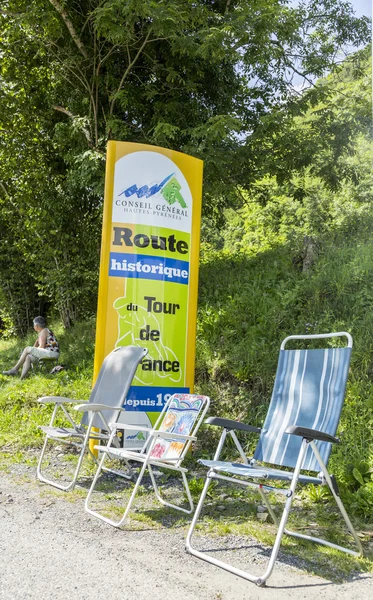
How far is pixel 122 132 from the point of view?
9523 mm

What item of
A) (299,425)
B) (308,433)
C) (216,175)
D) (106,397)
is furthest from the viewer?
(216,175)

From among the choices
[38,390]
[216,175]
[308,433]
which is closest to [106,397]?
[308,433]

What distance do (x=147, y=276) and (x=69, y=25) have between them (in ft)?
18.6

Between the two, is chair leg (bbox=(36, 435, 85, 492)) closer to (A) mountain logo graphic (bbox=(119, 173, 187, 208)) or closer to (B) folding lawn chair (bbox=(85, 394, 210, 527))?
(B) folding lawn chair (bbox=(85, 394, 210, 527))

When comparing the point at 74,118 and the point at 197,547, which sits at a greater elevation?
the point at 74,118

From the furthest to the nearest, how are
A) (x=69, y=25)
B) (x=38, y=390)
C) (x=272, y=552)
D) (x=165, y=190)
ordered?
(x=69, y=25)
(x=38, y=390)
(x=165, y=190)
(x=272, y=552)

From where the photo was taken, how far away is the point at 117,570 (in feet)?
10.2

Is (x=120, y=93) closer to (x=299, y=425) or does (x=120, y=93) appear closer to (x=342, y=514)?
(x=299, y=425)

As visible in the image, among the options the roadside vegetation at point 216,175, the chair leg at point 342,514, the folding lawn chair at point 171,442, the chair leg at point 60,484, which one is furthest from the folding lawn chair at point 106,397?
the chair leg at point 342,514

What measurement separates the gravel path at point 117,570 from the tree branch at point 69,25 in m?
7.89

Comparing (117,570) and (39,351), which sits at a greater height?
(39,351)

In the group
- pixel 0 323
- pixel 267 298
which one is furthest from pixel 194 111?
pixel 0 323

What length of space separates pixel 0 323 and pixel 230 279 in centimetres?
996

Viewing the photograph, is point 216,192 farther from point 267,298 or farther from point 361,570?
point 361,570
